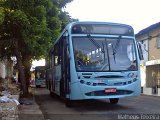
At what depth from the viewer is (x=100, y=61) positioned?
50.0ft

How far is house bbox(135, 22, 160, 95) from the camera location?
119 feet

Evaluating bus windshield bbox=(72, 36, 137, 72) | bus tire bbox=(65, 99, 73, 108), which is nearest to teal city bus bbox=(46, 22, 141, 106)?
bus windshield bbox=(72, 36, 137, 72)

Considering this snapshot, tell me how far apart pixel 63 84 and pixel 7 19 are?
4.18 m

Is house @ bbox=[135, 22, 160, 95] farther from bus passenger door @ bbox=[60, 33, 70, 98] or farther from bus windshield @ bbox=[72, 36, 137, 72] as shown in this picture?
bus windshield @ bbox=[72, 36, 137, 72]

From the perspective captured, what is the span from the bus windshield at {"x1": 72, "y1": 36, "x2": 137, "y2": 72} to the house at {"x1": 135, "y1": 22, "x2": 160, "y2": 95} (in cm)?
1970

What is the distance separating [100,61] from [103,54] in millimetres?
299

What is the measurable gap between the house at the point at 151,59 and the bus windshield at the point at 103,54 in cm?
1970

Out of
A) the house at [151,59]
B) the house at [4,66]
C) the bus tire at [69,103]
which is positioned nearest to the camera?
the bus tire at [69,103]


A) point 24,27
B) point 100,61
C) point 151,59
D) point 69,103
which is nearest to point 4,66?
point 151,59

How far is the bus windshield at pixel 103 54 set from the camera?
15141 millimetres

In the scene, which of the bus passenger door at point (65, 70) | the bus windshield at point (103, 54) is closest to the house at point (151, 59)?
the bus passenger door at point (65, 70)

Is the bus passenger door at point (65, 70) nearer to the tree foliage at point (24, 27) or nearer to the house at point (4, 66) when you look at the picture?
the tree foliage at point (24, 27)

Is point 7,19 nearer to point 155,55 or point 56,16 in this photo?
point 56,16

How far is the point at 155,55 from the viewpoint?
122 ft
